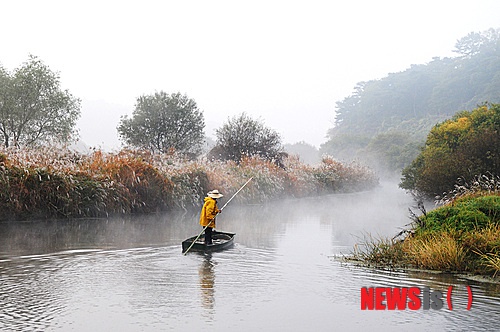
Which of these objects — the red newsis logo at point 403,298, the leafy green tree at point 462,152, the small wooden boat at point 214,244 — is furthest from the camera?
the leafy green tree at point 462,152

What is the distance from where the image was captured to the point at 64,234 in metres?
18.6

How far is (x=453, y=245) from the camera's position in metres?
13.0

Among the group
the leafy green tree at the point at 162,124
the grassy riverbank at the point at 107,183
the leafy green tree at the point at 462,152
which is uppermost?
the leafy green tree at the point at 162,124

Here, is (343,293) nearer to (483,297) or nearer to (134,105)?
(483,297)

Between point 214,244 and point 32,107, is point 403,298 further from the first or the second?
point 32,107

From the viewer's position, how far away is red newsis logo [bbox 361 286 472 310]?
9.68 m

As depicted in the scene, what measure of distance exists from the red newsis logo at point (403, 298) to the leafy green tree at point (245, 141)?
109ft

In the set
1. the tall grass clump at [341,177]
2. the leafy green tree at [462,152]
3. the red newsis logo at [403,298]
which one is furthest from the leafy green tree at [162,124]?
the red newsis logo at [403,298]

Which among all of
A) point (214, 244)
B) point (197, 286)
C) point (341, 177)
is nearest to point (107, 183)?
point (214, 244)

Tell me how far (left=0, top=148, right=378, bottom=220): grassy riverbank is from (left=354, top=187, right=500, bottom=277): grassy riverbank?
11716 millimetres

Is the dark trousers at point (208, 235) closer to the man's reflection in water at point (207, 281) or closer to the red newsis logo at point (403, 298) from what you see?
the man's reflection in water at point (207, 281)

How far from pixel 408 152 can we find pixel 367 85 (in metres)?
61.6

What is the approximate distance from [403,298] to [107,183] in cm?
1617

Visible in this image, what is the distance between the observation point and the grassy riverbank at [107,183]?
21609 millimetres
